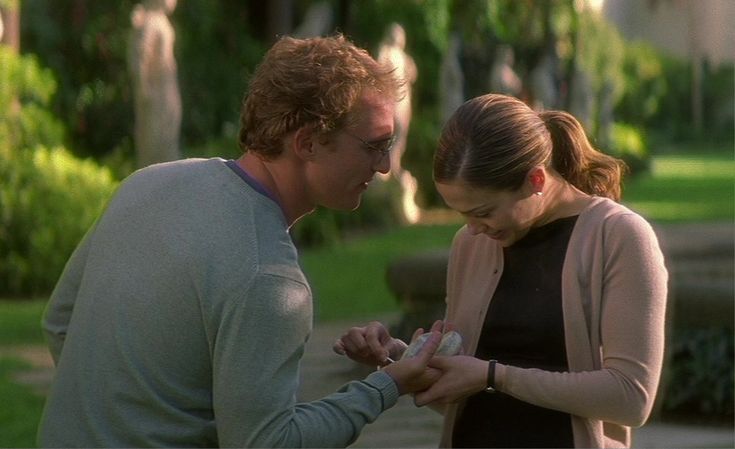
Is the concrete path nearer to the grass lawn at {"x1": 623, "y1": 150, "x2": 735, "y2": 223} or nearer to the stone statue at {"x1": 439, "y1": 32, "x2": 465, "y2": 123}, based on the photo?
the grass lawn at {"x1": 623, "y1": 150, "x2": 735, "y2": 223}

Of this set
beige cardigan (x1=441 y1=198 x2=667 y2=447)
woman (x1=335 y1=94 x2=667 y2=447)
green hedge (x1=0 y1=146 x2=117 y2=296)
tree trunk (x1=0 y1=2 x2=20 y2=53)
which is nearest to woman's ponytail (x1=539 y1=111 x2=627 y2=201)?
woman (x1=335 y1=94 x2=667 y2=447)

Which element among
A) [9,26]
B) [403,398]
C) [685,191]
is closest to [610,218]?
[403,398]

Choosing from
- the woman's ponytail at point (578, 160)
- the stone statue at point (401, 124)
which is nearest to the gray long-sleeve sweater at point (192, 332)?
the woman's ponytail at point (578, 160)

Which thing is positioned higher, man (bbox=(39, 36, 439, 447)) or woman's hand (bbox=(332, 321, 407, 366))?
man (bbox=(39, 36, 439, 447))

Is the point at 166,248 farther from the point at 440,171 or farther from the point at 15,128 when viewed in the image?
the point at 15,128

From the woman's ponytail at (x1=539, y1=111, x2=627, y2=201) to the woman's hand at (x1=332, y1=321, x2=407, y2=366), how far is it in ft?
1.64

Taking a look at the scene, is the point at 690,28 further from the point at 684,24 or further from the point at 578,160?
the point at 578,160

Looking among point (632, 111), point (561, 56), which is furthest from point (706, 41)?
point (561, 56)

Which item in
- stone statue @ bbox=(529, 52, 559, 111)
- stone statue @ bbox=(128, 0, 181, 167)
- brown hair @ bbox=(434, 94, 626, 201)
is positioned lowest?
stone statue @ bbox=(529, 52, 559, 111)

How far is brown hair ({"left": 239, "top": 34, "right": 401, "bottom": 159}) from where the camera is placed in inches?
104

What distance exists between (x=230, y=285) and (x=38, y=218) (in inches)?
445

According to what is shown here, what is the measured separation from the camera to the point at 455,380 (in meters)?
Result: 2.88

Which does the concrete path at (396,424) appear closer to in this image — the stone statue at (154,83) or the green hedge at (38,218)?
the green hedge at (38,218)

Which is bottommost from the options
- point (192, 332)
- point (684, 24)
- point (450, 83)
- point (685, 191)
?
point (685, 191)
